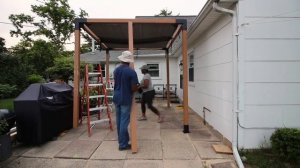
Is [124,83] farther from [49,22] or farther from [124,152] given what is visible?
[49,22]

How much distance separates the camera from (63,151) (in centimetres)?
450

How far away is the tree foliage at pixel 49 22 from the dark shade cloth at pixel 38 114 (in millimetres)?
22210

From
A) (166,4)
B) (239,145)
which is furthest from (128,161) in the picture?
(166,4)

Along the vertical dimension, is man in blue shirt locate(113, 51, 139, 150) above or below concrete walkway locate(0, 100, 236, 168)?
above

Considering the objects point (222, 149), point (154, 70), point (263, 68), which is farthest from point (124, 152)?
point (154, 70)

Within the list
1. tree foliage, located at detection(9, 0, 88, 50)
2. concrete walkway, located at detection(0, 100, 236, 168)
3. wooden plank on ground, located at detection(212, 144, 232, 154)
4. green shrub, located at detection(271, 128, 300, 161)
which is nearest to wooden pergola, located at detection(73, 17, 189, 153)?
concrete walkway, located at detection(0, 100, 236, 168)

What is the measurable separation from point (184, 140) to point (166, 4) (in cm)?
4254

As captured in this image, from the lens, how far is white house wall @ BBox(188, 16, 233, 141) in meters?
4.68

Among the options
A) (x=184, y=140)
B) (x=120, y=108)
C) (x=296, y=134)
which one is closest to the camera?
(x=296, y=134)

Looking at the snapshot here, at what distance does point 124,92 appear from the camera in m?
4.58

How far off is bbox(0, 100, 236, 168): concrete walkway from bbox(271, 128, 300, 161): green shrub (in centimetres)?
74

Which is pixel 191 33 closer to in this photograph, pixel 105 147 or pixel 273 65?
pixel 273 65

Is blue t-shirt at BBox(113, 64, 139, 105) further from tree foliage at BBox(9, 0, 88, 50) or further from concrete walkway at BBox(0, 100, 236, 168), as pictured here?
tree foliage at BBox(9, 0, 88, 50)

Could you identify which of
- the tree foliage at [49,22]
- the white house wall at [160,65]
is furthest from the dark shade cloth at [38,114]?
the tree foliage at [49,22]
